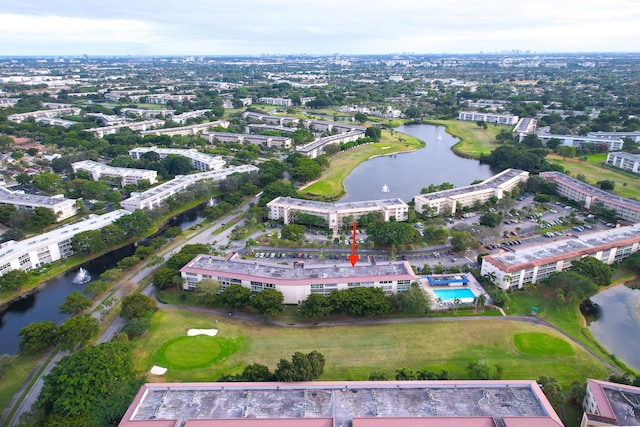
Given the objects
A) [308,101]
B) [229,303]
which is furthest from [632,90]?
[229,303]

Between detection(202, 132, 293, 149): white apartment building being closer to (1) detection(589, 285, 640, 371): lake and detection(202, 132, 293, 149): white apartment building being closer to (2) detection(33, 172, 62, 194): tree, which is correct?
(2) detection(33, 172, 62, 194): tree

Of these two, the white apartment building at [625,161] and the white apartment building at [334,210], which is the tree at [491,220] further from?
the white apartment building at [625,161]

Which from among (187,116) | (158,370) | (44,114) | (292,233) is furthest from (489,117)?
(44,114)

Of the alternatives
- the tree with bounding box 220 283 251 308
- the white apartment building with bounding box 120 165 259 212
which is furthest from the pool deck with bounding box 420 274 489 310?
the white apartment building with bounding box 120 165 259 212

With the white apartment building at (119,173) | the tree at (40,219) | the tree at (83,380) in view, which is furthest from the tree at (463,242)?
the white apartment building at (119,173)

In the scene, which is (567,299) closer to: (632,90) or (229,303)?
(229,303)

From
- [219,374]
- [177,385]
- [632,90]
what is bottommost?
[219,374]
